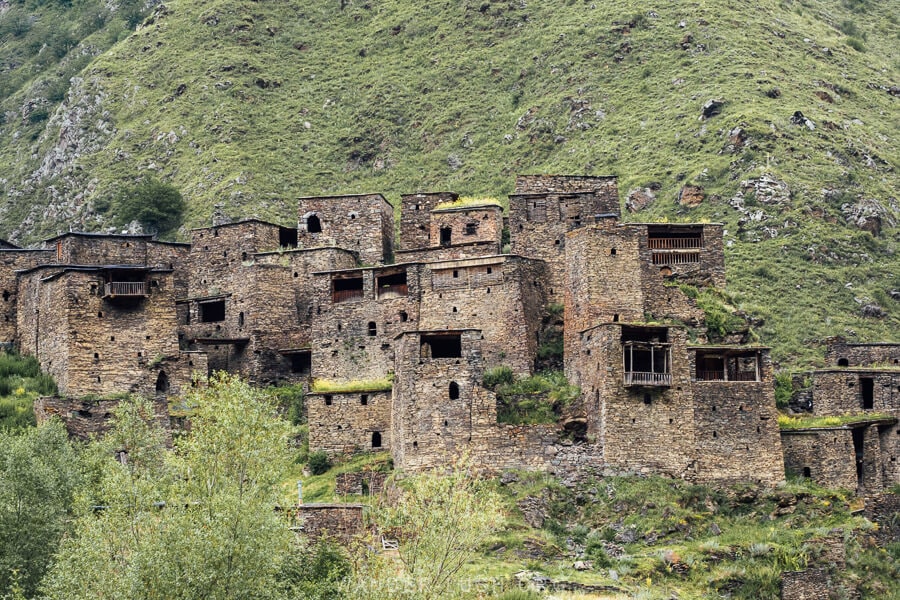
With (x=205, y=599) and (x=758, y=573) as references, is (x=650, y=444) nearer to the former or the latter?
(x=758, y=573)

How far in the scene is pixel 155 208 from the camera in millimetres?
96250

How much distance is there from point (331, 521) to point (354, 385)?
19.3 meters

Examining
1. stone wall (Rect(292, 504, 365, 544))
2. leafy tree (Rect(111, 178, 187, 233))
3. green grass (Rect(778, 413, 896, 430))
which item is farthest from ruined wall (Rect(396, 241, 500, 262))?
leafy tree (Rect(111, 178, 187, 233))

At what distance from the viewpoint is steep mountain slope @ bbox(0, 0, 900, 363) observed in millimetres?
85812

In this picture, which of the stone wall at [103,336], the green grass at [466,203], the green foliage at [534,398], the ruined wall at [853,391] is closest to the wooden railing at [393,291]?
the green grass at [466,203]

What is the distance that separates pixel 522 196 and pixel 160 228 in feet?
112

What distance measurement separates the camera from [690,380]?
60.0 meters

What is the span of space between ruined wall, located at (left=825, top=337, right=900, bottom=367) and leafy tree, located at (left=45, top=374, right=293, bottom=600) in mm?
29565

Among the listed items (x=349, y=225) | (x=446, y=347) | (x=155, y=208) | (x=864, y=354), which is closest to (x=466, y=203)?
(x=349, y=225)

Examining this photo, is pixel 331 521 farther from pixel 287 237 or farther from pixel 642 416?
pixel 287 237

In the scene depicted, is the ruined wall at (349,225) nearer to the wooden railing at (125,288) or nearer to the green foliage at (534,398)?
the wooden railing at (125,288)

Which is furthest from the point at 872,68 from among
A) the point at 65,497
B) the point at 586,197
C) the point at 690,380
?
the point at 65,497

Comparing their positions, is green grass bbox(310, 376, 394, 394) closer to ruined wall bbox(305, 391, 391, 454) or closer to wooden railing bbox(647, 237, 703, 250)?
ruined wall bbox(305, 391, 391, 454)

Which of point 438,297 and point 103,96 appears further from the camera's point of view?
point 103,96
